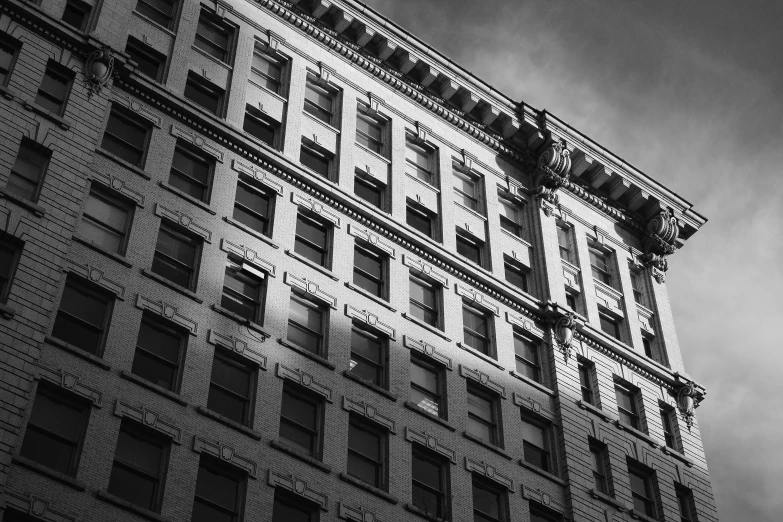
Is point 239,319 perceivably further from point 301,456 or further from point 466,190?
point 466,190

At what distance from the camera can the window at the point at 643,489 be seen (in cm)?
4719

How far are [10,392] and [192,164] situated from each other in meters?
13.5

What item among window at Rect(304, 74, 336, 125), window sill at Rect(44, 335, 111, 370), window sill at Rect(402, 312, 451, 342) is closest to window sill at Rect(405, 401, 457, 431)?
window sill at Rect(402, 312, 451, 342)

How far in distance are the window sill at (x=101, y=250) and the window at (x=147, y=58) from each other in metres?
9.48

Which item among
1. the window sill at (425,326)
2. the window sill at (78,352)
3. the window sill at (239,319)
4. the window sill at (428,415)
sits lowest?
the window sill at (78,352)

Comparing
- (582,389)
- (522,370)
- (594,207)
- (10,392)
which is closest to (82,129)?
(10,392)

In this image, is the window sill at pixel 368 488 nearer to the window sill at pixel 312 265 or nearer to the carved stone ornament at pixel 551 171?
the window sill at pixel 312 265

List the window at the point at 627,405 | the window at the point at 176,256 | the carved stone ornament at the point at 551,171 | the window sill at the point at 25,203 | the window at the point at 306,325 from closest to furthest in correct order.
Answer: the window sill at the point at 25,203 < the window at the point at 176,256 < the window at the point at 306,325 < the window at the point at 627,405 < the carved stone ornament at the point at 551,171

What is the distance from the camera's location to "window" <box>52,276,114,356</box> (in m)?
35.2

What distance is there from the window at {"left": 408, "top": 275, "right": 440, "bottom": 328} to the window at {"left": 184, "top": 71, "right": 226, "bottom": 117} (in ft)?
31.6

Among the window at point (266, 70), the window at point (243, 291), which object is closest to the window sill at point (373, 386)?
the window at point (243, 291)

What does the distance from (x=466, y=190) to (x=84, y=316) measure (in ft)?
71.7

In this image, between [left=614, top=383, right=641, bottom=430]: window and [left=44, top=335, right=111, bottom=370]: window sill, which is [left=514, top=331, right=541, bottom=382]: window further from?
[left=44, top=335, right=111, bottom=370]: window sill

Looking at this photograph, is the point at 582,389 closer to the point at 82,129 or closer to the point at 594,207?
the point at 594,207
